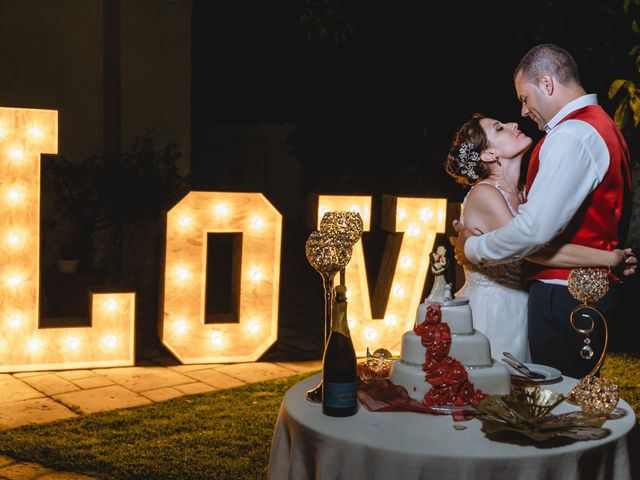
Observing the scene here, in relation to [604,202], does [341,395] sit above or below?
below

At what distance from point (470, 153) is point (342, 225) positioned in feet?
3.53

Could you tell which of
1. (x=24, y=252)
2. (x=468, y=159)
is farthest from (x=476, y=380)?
(x=24, y=252)

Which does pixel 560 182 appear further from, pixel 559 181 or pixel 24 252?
pixel 24 252

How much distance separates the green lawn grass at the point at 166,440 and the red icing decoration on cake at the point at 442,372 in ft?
6.51

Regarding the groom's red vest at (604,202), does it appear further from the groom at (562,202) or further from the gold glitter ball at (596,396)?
the gold glitter ball at (596,396)

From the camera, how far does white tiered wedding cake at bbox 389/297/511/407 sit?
2473mm

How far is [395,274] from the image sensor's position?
6520 mm

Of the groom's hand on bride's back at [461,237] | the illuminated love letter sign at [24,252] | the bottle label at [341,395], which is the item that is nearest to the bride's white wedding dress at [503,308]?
the groom's hand on bride's back at [461,237]

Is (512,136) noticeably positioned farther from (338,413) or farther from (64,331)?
(64,331)

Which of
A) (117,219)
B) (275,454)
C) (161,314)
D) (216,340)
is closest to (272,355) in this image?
(216,340)

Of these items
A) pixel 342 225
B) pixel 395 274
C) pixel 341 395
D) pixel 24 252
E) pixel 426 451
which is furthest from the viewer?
pixel 395 274

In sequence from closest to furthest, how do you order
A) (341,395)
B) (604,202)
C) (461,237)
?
(341,395) < (604,202) < (461,237)

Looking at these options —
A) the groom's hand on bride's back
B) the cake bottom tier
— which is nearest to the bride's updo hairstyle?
the groom's hand on bride's back

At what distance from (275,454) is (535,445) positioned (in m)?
0.85
